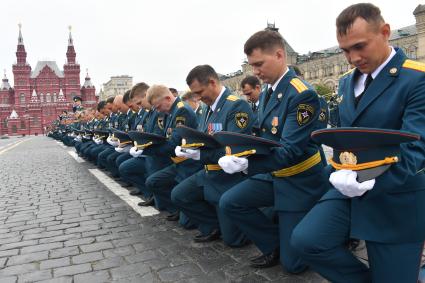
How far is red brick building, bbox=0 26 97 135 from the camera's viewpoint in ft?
331

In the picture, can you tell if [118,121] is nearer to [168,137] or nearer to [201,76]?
[168,137]

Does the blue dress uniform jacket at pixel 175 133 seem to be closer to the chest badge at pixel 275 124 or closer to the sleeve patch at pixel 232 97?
the sleeve patch at pixel 232 97

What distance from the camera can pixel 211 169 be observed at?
15.1 feet

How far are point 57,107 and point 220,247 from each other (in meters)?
105

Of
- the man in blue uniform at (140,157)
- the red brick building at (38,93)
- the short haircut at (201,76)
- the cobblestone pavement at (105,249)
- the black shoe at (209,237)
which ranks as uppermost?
the red brick building at (38,93)

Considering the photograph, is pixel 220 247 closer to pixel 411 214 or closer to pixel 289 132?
pixel 289 132

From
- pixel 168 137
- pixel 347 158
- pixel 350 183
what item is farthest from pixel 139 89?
pixel 350 183

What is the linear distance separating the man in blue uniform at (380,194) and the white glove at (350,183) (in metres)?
0.07

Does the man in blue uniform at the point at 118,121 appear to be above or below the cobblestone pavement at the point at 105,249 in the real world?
above

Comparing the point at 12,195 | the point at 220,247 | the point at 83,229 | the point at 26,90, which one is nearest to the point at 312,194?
the point at 220,247

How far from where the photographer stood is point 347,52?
2.81 meters

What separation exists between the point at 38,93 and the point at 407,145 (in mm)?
114056

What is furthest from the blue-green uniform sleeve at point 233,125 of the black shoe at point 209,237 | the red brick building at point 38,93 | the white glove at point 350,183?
the red brick building at point 38,93

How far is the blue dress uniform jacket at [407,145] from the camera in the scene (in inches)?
103
